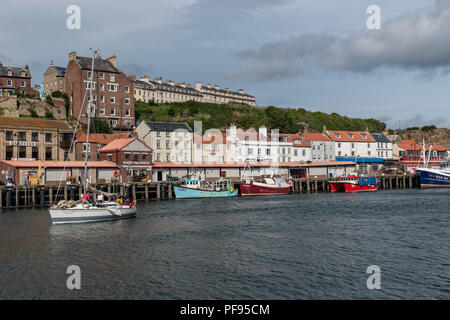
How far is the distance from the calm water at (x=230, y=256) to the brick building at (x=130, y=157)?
2570 cm

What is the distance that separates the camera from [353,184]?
86188 millimetres

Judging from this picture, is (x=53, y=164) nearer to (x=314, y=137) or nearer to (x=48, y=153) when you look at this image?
(x=48, y=153)

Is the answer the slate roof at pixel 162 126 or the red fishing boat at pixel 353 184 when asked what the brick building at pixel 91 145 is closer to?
the slate roof at pixel 162 126

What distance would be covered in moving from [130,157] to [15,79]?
143 ft

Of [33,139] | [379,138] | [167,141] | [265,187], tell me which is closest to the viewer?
[33,139]

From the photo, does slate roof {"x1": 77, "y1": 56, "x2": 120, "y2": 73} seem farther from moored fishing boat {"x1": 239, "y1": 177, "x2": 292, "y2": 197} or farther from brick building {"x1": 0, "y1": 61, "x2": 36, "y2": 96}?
moored fishing boat {"x1": 239, "y1": 177, "x2": 292, "y2": 197}

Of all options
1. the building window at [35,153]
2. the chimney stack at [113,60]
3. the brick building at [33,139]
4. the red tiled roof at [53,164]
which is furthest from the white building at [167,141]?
the chimney stack at [113,60]

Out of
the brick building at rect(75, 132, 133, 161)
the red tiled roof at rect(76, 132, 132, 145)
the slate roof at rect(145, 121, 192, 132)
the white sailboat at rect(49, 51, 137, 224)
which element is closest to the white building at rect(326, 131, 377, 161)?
the slate roof at rect(145, 121, 192, 132)

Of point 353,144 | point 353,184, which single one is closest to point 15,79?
point 353,184

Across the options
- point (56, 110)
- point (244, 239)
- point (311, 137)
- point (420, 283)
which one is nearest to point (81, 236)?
point (244, 239)

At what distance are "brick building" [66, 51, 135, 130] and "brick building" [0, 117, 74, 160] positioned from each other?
1749 centimetres

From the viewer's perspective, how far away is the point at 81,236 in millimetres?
34781

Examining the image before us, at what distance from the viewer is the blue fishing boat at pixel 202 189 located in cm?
6831

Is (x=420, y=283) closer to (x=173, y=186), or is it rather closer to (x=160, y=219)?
(x=160, y=219)
